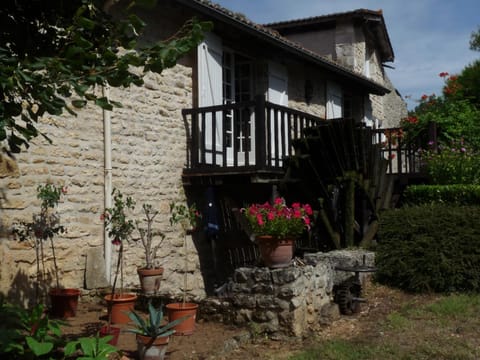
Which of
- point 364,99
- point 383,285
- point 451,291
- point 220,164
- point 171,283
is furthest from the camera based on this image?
point 364,99

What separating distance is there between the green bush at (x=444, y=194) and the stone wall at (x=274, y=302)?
4280mm

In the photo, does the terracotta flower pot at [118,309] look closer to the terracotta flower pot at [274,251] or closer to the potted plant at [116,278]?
the potted plant at [116,278]

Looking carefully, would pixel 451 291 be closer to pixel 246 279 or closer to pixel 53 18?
pixel 246 279

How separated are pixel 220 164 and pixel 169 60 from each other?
551 cm

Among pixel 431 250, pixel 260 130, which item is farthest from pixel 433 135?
pixel 260 130

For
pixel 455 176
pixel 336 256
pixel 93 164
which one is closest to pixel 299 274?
pixel 336 256

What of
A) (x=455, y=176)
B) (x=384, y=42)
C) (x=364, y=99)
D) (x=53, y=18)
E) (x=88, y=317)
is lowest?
(x=88, y=317)

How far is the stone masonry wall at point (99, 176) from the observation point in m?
5.81

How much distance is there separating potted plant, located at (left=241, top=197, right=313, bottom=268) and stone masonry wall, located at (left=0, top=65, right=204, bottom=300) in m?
2.05

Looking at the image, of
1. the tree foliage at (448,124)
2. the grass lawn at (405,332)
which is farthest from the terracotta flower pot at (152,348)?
the tree foliage at (448,124)

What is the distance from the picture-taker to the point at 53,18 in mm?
3441

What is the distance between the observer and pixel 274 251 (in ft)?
17.9

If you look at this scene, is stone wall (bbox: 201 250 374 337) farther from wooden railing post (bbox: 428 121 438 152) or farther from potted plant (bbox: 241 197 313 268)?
wooden railing post (bbox: 428 121 438 152)

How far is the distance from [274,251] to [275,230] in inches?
8.1
